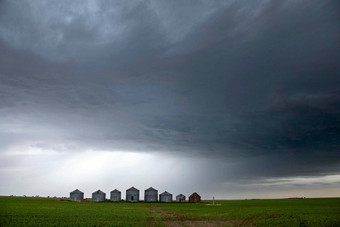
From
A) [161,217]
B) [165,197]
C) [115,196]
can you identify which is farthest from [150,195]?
[161,217]

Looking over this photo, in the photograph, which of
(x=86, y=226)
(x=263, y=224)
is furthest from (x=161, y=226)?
(x=263, y=224)

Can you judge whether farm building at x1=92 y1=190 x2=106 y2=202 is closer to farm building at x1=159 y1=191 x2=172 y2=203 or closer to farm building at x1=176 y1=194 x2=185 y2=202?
farm building at x1=159 y1=191 x2=172 y2=203

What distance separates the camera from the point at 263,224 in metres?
39.0

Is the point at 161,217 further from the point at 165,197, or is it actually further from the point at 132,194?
the point at 165,197

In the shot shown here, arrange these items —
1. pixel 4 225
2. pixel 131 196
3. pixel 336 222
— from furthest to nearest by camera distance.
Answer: pixel 131 196 → pixel 336 222 → pixel 4 225

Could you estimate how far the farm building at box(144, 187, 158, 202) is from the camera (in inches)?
4528

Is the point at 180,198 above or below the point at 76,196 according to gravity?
below

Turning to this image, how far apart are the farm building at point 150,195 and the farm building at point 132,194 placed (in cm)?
393

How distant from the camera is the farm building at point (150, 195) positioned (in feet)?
377

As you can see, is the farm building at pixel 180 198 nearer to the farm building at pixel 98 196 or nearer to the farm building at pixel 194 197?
the farm building at pixel 194 197

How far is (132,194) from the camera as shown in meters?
113

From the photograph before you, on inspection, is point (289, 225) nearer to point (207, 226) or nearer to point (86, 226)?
point (207, 226)

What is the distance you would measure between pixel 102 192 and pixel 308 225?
91269 millimetres

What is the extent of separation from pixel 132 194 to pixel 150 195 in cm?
772
